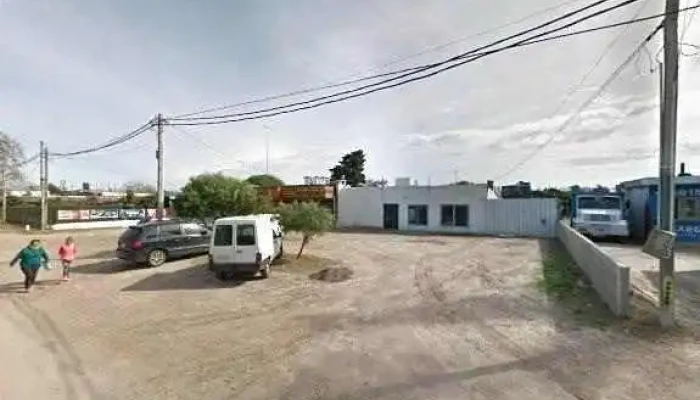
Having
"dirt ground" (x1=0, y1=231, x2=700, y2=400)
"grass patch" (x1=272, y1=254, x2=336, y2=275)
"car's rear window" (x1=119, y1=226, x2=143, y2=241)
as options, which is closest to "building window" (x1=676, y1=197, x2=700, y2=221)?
"dirt ground" (x1=0, y1=231, x2=700, y2=400)

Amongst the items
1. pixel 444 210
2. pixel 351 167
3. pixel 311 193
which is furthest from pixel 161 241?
pixel 351 167

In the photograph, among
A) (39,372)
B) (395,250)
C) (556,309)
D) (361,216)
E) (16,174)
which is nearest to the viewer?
(39,372)

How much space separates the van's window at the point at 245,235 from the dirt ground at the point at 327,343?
121 centimetres

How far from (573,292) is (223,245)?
957cm

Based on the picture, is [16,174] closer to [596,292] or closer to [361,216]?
[361,216]

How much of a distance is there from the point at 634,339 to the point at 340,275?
8824 mm

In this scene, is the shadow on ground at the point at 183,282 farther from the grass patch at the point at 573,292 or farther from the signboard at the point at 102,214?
the signboard at the point at 102,214

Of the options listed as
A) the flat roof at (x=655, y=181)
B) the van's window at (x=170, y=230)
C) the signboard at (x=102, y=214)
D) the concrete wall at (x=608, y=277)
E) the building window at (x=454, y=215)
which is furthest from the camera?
the signboard at (x=102, y=214)

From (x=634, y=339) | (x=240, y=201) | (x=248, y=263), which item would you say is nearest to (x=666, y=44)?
(x=634, y=339)

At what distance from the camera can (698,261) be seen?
58.7 feet

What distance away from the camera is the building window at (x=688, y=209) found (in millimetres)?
24203

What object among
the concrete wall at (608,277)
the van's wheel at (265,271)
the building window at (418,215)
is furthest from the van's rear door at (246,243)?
the building window at (418,215)

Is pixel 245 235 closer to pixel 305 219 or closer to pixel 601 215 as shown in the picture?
pixel 305 219

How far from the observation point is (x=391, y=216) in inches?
1519
